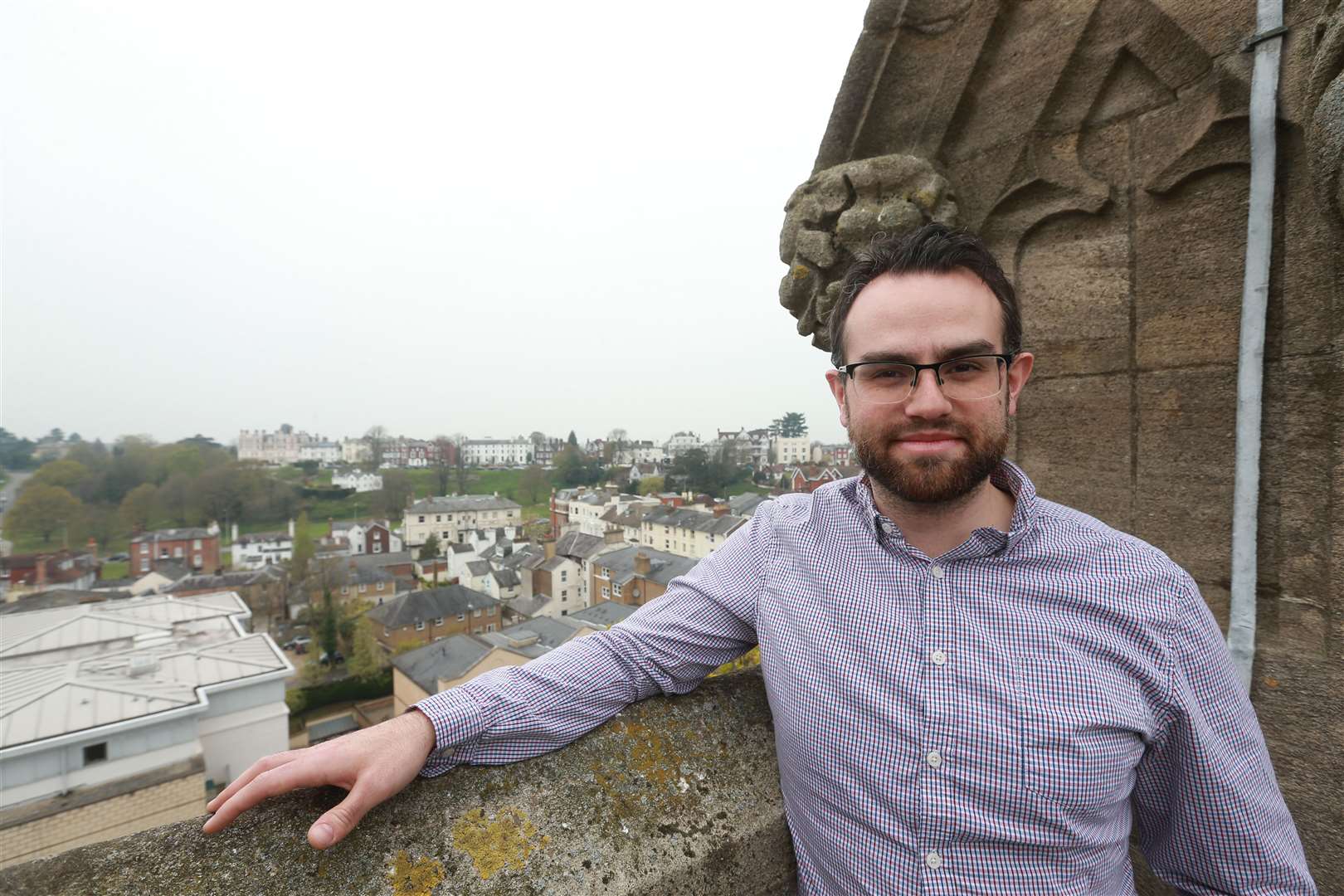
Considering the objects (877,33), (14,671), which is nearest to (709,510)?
(14,671)

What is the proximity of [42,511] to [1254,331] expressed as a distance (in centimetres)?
5909

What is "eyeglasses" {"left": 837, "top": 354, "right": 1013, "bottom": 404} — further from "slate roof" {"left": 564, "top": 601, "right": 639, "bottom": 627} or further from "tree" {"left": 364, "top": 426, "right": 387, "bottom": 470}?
"tree" {"left": 364, "top": 426, "right": 387, "bottom": 470}

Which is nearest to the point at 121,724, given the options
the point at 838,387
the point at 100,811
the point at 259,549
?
the point at 100,811

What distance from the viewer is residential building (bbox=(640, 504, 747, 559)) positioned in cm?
3181

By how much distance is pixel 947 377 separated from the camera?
1386 mm

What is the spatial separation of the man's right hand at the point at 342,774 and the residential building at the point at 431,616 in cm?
3068

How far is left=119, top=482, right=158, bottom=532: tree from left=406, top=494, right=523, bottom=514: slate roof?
63.1 ft

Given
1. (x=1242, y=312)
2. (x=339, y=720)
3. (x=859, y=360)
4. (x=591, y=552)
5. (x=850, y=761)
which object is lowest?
(x=339, y=720)

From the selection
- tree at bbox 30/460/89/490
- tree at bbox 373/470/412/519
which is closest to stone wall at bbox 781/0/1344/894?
tree at bbox 30/460/89/490

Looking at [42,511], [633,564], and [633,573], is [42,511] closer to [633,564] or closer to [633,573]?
[633,564]

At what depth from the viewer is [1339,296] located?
65.9 inches

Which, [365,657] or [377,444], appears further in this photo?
[377,444]

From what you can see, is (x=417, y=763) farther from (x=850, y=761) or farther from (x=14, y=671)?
(x=14, y=671)

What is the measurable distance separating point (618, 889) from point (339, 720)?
28.1 metres
